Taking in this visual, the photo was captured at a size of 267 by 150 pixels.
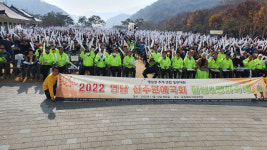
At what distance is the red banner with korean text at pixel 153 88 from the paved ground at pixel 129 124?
0.88 feet

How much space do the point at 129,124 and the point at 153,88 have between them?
6.08 feet

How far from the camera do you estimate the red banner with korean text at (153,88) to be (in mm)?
5801

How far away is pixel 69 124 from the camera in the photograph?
458 centimetres

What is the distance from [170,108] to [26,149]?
4129 millimetres

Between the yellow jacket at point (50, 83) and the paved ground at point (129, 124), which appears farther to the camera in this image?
the yellow jacket at point (50, 83)

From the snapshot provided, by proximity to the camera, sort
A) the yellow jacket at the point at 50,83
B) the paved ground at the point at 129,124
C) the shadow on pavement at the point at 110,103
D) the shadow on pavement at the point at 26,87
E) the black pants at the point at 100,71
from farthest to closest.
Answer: the black pants at the point at 100,71 < the shadow on pavement at the point at 26,87 < the yellow jacket at the point at 50,83 < the shadow on pavement at the point at 110,103 < the paved ground at the point at 129,124

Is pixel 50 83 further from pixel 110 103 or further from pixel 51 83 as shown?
pixel 110 103

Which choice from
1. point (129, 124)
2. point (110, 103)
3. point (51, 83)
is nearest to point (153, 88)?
point (110, 103)

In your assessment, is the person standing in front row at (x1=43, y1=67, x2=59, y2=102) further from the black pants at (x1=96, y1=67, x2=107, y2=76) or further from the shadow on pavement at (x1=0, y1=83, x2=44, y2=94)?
the black pants at (x1=96, y1=67, x2=107, y2=76)

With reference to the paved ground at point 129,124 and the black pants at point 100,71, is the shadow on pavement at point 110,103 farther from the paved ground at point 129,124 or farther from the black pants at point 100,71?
the black pants at point 100,71

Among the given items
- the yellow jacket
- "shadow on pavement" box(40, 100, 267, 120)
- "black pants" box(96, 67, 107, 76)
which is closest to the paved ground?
"shadow on pavement" box(40, 100, 267, 120)

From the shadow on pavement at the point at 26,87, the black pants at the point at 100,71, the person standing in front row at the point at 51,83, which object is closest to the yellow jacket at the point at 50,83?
the person standing in front row at the point at 51,83

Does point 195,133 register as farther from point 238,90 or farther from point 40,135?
point 40,135

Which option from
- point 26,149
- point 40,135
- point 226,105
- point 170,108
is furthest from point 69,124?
point 226,105
